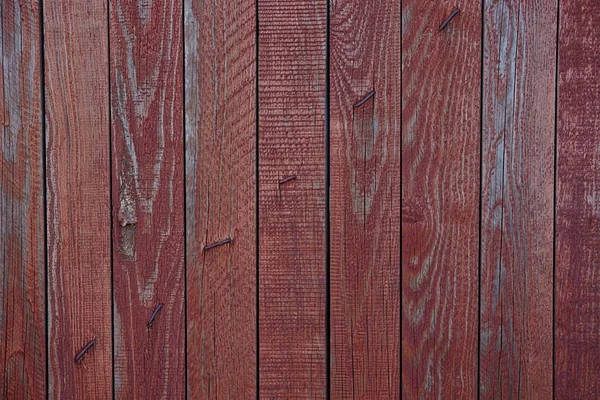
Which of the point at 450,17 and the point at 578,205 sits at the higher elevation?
the point at 450,17

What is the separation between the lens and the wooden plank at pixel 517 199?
153 centimetres

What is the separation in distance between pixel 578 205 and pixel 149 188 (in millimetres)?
1103

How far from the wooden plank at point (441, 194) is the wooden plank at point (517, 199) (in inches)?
1.3

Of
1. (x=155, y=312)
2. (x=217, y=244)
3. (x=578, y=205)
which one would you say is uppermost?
(x=578, y=205)

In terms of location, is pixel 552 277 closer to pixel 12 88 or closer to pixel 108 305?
pixel 108 305

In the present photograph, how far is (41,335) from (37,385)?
133 mm

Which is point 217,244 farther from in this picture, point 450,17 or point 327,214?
point 450,17

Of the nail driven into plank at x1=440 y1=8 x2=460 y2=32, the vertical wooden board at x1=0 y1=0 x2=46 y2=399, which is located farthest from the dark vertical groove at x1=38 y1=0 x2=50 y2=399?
the nail driven into plank at x1=440 y1=8 x2=460 y2=32

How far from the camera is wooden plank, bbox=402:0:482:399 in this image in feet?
5.07

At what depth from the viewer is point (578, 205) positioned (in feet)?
5.04

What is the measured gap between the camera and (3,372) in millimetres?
1608

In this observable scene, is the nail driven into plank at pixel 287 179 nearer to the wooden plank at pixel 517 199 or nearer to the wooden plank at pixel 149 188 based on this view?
the wooden plank at pixel 149 188

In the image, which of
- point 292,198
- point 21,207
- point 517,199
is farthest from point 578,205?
point 21,207

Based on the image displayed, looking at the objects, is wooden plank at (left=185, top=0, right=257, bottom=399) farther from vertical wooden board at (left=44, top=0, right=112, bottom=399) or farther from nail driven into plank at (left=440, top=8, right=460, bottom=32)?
nail driven into plank at (left=440, top=8, right=460, bottom=32)
